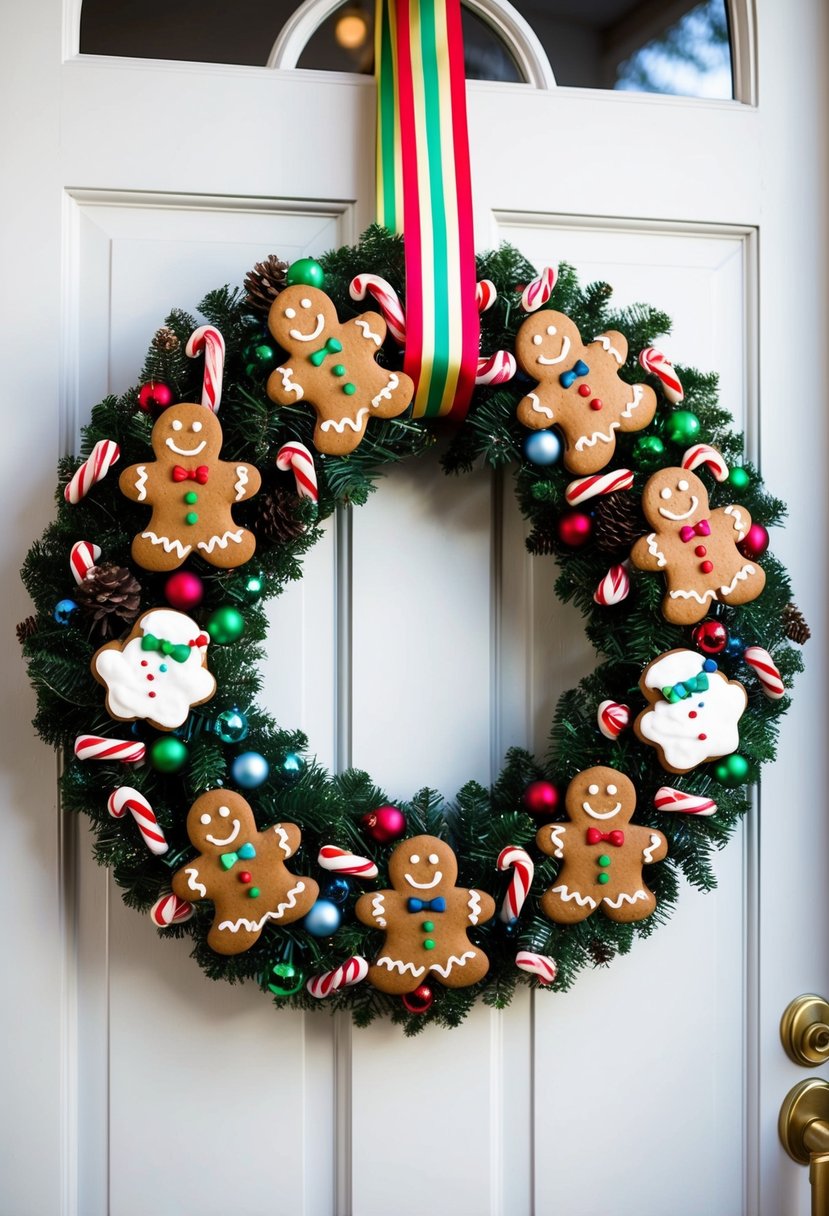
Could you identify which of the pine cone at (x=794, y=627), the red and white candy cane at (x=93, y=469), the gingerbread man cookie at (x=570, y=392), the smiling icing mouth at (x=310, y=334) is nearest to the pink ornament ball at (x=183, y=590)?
the red and white candy cane at (x=93, y=469)

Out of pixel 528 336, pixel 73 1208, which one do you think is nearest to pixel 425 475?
pixel 528 336

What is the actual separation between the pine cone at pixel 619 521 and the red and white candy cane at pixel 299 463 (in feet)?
0.88

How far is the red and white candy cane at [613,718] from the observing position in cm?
87

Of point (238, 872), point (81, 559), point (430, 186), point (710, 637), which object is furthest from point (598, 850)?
point (430, 186)

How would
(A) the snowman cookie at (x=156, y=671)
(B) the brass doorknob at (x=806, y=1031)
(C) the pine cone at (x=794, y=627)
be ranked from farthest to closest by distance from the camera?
(B) the brass doorknob at (x=806, y=1031) < (C) the pine cone at (x=794, y=627) < (A) the snowman cookie at (x=156, y=671)

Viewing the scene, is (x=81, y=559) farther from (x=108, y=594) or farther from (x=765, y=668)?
(x=765, y=668)

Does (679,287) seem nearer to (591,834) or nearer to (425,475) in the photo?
(425,475)

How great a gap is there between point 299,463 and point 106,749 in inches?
11.6

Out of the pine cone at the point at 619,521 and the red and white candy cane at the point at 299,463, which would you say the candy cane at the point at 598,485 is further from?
the red and white candy cane at the point at 299,463

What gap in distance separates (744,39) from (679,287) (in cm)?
28

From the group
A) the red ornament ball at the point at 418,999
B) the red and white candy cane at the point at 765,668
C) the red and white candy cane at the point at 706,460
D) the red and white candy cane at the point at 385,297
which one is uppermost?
the red and white candy cane at the point at 385,297

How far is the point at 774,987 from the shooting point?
104cm

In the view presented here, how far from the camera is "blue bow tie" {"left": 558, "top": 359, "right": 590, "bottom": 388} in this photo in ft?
2.82

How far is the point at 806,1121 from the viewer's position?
1.03 metres
